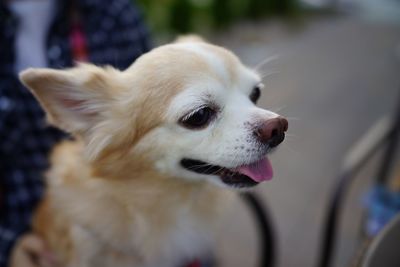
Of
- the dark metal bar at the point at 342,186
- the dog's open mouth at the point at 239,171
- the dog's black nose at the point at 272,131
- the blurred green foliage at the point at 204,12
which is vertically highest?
the dog's black nose at the point at 272,131

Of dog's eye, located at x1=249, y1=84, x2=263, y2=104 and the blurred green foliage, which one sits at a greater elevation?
dog's eye, located at x1=249, y1=84, x2=263, y2=104

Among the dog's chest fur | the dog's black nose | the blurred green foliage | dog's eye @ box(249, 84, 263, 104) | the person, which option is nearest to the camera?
the dog's black nose

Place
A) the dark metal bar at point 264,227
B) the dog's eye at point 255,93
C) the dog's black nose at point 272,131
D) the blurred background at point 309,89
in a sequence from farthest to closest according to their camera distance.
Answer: the blurred background at point 309,89 < the dark metal bar at point 264,227 < the dog's eye at point 255,93 < the dog's black nose at point 272,131

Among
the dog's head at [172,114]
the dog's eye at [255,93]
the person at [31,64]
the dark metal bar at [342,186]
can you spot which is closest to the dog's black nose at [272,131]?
the dog's head at [172,114]

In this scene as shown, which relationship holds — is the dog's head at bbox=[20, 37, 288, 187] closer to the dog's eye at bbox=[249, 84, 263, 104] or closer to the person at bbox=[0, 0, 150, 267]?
the dog's eye at bbox=[249, 84, 263, 104]

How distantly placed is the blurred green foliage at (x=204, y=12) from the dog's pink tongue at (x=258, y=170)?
2.59 meters

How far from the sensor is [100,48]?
1282mm

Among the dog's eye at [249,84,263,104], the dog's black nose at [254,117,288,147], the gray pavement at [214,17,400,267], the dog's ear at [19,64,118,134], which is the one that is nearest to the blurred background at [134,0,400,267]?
the gray pavement at [214,17,400,267]

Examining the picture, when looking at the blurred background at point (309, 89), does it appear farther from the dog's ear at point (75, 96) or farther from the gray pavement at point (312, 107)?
the dog's ear at point (75, 96)

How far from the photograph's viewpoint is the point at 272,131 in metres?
0.79

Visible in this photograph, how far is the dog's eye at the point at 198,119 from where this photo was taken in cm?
85

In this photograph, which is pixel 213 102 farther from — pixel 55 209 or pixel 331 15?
pixel 331 15

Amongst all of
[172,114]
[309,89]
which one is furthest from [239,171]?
[309,89]

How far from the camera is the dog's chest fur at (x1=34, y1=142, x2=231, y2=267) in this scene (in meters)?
1.03
